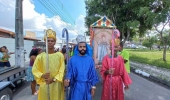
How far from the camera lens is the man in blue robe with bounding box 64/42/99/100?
2.71 metres

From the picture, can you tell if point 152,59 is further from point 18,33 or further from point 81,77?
point 81,77

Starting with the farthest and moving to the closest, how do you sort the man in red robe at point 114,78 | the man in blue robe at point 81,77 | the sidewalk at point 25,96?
1. the sidewalk at point 25,96
2. the man in red robe at point 114,78
3. the man in blue robe at point 81,77

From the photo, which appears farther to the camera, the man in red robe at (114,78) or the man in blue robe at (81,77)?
the man in red robe at (114,78)

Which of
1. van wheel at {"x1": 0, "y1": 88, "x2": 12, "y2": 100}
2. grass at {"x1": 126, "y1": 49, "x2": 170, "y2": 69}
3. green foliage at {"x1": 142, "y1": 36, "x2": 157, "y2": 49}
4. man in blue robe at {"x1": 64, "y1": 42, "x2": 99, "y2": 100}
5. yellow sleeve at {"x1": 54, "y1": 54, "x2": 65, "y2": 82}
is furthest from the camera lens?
green foliage at {"x1": 142, "y1": 36, "x2": 157, "y2": 49}

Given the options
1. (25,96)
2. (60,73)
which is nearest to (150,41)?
(25,96)

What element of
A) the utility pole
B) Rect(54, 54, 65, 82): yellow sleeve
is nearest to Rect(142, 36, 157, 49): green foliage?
the utility pole

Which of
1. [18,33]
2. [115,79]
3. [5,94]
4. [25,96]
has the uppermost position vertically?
[18,33]

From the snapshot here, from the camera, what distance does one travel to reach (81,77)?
8.89 ft

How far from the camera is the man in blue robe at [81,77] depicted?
8.88 ft

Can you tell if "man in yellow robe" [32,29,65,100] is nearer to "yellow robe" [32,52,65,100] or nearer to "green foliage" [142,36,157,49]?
"yellow robe" [32,52,65,100]

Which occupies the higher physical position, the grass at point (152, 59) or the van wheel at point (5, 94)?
the van wheel at point (5, 94)

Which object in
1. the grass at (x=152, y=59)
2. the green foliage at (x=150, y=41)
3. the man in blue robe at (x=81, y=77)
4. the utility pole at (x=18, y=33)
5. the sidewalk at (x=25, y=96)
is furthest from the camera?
the green foliage at (x=150, y=41)

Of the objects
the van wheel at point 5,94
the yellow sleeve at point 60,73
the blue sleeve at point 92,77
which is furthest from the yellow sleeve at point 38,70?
the van wheel at point 5,94

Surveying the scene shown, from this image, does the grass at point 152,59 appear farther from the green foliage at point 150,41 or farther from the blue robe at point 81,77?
the green foliage at point 150,41
